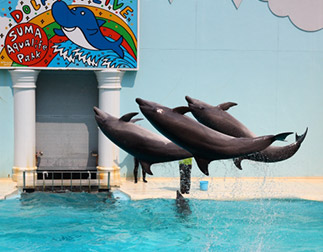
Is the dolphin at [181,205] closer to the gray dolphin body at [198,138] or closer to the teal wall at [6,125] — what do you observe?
the teal wall at [6,125]

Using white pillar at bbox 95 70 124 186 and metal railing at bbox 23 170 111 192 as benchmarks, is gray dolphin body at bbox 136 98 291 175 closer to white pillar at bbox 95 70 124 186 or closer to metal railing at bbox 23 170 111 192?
metal railing at bbox 23 170 111 192

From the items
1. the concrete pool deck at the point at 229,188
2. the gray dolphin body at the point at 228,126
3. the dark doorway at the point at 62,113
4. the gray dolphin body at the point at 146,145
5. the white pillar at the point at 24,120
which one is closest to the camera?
the gray dolphin body at the point at 228,126

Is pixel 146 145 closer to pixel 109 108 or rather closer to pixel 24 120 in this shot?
pixel 109 108

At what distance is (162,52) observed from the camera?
18000 millimetres

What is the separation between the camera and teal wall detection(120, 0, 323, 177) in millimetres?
17969

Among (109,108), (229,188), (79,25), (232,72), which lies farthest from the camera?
(232,72)

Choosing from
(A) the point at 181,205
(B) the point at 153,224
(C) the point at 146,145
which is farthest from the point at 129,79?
(C) the point at 146,145

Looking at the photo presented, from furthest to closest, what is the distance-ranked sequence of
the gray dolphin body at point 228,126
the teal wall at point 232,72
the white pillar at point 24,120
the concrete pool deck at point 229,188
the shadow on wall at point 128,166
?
the shadow on wall at point 128,166, the teal wall at point 232,72, the white pillar at point 24,120, the concrete pool deck at point 229,188, the gray dolphin body at point 228,126

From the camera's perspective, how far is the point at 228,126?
8.28 meters

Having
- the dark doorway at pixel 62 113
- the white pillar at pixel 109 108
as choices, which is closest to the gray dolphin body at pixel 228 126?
the white pillar at pixel 109 108

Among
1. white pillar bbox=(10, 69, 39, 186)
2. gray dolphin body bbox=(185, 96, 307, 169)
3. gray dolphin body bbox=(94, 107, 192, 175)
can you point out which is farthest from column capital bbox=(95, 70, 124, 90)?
gray dolphin body bbox=(185, 96, 307, 169)

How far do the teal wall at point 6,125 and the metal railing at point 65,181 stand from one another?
2.91 ft

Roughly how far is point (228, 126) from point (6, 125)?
10.8 m

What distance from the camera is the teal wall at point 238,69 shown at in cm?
1797
